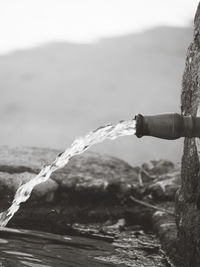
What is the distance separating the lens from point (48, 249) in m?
4.84

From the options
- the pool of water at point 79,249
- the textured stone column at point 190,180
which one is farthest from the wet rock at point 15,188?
the textured stone column at point 190,180

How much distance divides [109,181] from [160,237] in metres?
2.06

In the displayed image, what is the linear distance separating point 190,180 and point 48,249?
1.54 metres

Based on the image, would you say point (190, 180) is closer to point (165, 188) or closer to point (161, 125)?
point (161, 125)

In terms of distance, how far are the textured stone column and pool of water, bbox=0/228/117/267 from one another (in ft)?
2.46

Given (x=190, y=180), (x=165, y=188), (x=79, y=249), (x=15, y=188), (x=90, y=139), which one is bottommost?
(x=79, y=249)

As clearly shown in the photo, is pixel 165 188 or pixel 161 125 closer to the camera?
pixel 161 125

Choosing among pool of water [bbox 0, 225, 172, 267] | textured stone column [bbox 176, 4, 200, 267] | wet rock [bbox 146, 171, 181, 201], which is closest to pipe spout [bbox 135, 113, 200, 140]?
textured stone column [bbox 176, 4, 200, 267]

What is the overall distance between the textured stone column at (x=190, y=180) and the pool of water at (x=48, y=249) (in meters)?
0.75

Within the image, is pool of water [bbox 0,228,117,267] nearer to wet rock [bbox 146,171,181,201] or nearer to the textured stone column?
the textured stone column

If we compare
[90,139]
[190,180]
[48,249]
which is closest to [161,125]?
[90,139]

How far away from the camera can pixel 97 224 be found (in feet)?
22.1

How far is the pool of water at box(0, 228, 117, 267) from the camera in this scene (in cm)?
427

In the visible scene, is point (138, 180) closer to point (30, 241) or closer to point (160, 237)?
point (160, 237)
